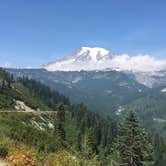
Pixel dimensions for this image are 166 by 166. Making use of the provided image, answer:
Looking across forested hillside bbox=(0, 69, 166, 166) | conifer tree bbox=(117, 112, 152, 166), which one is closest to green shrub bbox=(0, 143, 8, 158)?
forested hillside bbox=(0, 69, 166, 166)

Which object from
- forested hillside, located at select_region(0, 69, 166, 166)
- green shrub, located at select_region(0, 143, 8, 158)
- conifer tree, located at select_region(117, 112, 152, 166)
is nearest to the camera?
forested hillside, located at select_region(0, 69, 166, 166)

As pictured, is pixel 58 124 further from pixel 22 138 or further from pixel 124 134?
pixel 22 138

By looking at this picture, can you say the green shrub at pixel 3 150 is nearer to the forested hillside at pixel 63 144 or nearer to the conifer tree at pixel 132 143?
the forested hillside at pixel 63 144

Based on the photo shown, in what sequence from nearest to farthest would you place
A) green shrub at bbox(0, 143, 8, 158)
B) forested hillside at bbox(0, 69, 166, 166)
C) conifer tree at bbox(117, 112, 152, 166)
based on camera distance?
forested hillside at bbox(0, 69, 166, 166) < green shrub at bbox(0, 143, 8, 158) < conifer tree at bbox(117, 112, 152, 166)

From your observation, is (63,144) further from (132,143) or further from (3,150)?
(3,150)

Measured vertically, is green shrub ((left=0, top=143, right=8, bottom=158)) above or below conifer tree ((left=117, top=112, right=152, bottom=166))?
above

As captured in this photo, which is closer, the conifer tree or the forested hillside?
the forested hillside

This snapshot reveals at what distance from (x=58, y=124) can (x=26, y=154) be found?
94.4 m

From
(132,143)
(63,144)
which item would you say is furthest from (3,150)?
(132,143)

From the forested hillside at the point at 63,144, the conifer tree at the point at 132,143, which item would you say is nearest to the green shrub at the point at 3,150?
the forested hillside at the point at 63,144

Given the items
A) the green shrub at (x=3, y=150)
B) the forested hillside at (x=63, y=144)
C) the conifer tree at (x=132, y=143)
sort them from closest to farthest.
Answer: the forested hillside at (x=63, y=144), the green shrub at (x=3, y=150), the conifer tree at (x=132, y=143)

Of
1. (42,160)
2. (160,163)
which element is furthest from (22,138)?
(160,163)

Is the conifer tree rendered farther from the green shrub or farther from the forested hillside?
the green shrub

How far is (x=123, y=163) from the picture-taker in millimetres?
55344
